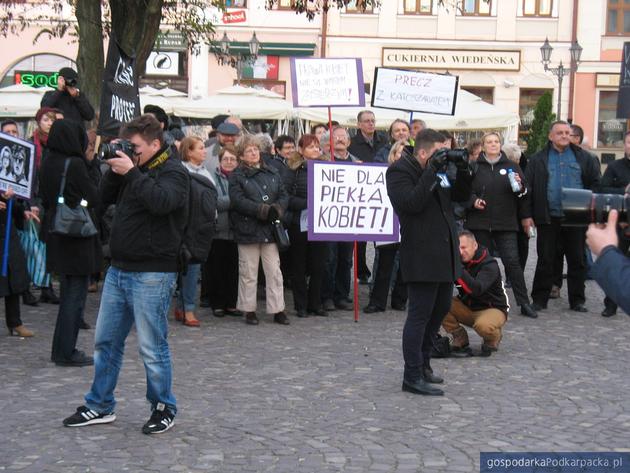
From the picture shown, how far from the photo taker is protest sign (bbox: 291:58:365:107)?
12203mm

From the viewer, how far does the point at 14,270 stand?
31.3 ft

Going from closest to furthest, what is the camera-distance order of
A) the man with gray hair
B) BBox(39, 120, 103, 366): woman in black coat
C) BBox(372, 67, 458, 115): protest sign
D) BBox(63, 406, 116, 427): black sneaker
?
BBox(63, 406, 116, 427): black sneaker < BBox(39, 120, 103, 366): woman in black coat < the man with gray hair < BBox(372, 67, 458, 115): protest sign

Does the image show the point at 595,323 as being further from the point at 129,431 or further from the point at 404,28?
the point at 404,28

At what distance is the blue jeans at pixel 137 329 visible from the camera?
258 inches

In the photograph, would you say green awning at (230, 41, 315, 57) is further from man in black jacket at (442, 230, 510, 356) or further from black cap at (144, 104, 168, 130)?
man in black jacket at (442, 230, 510, 356)

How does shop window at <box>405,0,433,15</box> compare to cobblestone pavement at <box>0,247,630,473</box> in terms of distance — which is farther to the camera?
shop window at <box>405,0,433,15</box>

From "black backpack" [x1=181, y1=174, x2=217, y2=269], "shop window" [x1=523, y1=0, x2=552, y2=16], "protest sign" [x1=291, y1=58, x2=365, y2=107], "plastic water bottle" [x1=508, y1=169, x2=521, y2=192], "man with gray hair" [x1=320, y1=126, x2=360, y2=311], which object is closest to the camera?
"black backpack" [x1=181, y1=174, x2=217, y2=269]

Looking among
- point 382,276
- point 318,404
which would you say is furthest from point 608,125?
point 318,404

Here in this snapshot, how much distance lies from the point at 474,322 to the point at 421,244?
1.91m

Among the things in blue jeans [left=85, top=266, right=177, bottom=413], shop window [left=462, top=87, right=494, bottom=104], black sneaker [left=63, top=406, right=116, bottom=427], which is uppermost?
shop window [left=462, top=87, right=494, bottom=104]

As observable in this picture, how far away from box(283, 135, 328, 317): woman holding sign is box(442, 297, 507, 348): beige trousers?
85.8 inches

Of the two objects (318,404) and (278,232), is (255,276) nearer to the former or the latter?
(278,232)

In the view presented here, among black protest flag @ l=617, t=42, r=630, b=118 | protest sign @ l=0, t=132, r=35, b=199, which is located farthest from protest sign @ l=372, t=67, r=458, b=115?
protest sign @ l=0, t=132, r=35, b=199

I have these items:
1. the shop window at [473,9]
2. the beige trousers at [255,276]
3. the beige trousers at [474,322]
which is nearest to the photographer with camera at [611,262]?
the beige trousers at [474,322]
